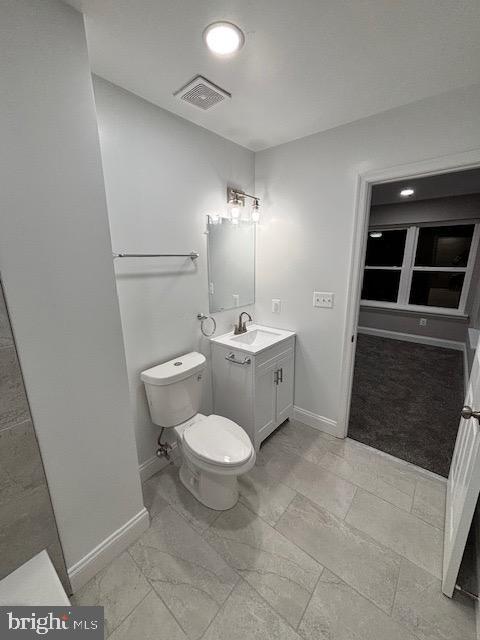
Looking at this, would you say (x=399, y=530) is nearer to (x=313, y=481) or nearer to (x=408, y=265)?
(x=313, y=481)

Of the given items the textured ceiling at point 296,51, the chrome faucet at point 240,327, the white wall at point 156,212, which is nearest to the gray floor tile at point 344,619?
the white wall at point 156,212

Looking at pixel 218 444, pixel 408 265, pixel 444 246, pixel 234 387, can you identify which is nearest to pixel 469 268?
pixel 444 246

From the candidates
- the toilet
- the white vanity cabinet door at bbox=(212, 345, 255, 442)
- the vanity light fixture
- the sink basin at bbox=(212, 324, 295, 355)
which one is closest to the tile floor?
the toilet

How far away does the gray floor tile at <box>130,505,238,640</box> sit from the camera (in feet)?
3.67

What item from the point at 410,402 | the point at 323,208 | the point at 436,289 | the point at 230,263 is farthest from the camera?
the point at 436,289

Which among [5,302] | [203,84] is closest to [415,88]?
[203,84]

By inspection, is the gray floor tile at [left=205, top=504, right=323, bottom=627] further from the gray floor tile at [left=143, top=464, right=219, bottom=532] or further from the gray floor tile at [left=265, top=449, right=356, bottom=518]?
the gray floor tile at [left=265, top=449, right=356, bottom=518]

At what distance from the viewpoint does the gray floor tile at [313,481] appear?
1627 mm

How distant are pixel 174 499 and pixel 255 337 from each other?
1.33 meters

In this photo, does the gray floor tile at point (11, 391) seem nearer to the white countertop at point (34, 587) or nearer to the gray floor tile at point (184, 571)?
the white countertop at point (34, 587)

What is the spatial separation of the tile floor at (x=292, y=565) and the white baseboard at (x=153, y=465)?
0.18 ft

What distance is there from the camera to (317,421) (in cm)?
232

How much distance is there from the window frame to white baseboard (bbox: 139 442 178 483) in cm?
436

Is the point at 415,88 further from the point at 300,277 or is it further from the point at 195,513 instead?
the point at 195,513
